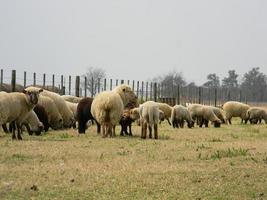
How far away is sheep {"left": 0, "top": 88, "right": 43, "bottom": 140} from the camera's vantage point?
1587 cm

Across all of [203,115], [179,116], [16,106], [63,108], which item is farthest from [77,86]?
[16,106]

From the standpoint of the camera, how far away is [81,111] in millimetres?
20984

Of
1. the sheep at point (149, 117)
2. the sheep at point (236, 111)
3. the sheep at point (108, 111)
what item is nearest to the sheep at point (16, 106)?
the sheep at point (108, 111)

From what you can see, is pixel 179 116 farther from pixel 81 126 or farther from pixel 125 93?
pixel 81 126

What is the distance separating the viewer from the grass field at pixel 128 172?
322 inches

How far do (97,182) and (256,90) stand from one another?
11869cm

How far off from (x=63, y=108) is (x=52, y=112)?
59.0 inches

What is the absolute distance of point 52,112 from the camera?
71.9 feet

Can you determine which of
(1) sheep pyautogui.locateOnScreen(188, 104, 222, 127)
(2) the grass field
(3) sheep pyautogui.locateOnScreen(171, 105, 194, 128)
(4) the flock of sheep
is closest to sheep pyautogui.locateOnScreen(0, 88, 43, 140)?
(4) the flock of sheep

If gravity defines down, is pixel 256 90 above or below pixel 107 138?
above

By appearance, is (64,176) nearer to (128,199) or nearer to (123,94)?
(128,199)

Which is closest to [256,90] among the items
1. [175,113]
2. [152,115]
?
[175,113]

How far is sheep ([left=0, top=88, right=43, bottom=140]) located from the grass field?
1.49 m

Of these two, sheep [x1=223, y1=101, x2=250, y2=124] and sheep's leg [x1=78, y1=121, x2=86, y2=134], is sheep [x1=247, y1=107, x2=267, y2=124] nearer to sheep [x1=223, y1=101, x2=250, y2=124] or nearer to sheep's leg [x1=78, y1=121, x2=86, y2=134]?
sheep [x1=223, y1=101, x2=250, y2=124]
